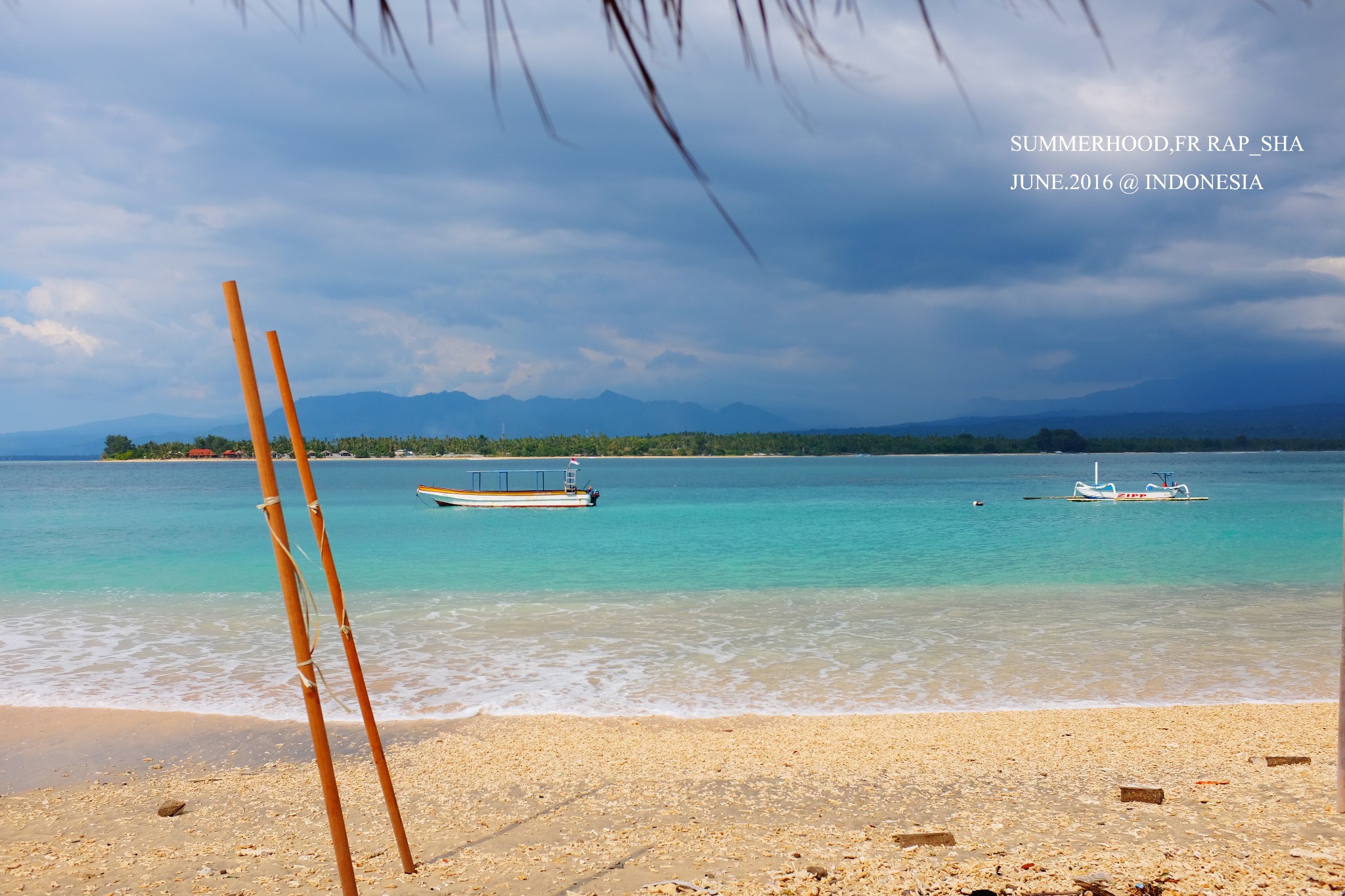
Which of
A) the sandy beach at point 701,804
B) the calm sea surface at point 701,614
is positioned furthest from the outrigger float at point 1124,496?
the sandy beach at point 701,804

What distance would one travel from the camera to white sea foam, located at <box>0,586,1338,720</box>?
363 inches

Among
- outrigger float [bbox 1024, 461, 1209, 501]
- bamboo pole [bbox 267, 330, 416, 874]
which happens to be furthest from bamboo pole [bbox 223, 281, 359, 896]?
outrigger float [bbox 1024, 461, 1209, 501]

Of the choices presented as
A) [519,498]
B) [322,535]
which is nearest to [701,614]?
[322,535]

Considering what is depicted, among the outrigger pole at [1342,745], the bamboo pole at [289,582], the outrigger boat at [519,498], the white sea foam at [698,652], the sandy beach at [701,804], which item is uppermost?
the bamboo pole at [289,582]

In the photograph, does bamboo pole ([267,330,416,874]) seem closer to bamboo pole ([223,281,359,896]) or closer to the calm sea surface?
bamboo pole ([223,281,359,896])

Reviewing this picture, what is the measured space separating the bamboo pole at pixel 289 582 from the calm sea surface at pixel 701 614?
17.3ft

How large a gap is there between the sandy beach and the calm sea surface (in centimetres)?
122

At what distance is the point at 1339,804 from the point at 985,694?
447cm

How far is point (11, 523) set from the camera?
3884cm

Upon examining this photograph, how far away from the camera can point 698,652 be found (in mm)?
11703

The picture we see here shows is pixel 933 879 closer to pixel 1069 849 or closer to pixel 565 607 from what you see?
pixel 1069 849

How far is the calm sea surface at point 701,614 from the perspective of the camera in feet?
31.4

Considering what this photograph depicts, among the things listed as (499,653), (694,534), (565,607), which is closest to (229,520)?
(694,534)

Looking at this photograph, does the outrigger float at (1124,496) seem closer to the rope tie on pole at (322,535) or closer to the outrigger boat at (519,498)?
the outrigger boat at (519,498)
